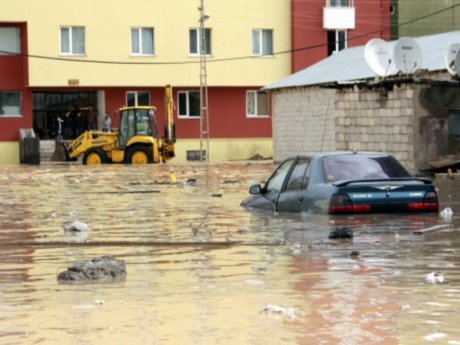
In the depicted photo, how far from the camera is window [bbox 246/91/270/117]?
57.0 metres

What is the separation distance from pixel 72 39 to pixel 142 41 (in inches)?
142

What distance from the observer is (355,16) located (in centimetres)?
5819

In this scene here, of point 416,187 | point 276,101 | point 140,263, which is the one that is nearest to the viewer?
point 140,263

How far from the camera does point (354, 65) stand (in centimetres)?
4044

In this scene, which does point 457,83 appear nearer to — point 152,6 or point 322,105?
point 322,105

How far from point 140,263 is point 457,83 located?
1831 cm

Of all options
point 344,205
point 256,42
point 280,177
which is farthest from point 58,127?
point 344,205

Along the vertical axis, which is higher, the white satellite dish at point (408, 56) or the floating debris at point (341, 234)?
the white satellite dish at point (408, 56)

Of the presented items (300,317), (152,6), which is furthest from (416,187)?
(152,6)

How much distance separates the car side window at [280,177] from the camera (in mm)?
17328

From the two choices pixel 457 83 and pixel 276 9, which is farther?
pixel 276 9

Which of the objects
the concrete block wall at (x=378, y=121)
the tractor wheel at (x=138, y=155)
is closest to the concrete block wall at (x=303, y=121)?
the tractor wheel at (x=138, y=155)

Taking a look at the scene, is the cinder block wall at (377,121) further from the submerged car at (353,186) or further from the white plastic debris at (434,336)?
the white plastic debris at (434,336)

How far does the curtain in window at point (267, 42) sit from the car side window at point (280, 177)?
3922 cm
